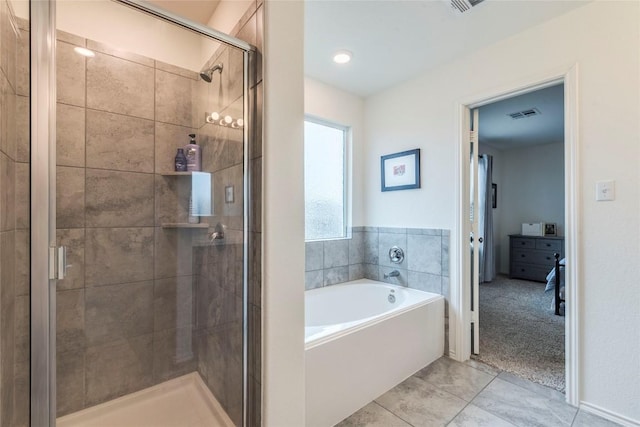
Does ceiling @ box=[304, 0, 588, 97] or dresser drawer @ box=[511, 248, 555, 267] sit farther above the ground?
ceiling @ box=[304, 0, 588, 97]

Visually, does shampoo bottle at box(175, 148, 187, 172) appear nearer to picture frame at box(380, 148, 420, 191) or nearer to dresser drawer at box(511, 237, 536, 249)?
picture frame at box(380, 148, 420, 191)

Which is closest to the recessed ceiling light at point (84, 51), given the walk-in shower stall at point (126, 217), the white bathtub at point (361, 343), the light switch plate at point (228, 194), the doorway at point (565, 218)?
the walk-in shower stall at point (126, 217)

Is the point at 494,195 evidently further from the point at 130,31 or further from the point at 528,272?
the point at 130,31

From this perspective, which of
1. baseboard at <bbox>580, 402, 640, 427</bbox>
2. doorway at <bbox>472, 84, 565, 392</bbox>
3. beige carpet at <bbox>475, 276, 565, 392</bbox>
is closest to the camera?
baseboard at <bbox>580, 402, 640, 427</bbox>

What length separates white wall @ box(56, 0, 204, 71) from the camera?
1.34 m

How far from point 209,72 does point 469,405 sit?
249cm

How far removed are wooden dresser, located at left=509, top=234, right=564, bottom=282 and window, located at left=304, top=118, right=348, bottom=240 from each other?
383 cm

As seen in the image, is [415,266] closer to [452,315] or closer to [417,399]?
[452,315]

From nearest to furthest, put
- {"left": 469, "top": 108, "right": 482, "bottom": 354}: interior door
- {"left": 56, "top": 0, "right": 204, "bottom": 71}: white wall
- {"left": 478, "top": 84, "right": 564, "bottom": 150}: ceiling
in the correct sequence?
{"left": 56, "top": 0, "right": 204, "bottom": 71}: white wall < {"left": 469, "top": 108, "right": 482, "bottom": 354}: interior door < {"left": 478, "top": 84, "right": 564, "bottom": 150}: ceiling

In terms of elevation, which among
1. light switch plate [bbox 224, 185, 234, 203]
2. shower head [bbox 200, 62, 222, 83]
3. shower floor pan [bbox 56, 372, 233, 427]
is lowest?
shower floor pan [bbox 56, 372, 233, 427]

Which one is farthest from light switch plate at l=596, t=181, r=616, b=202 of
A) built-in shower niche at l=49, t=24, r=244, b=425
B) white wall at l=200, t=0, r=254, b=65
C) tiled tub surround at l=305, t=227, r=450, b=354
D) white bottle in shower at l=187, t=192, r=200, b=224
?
white bottle in shower at l=187, t=192, r=200, b=224

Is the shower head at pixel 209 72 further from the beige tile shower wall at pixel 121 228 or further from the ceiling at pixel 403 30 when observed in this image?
the ceiling at pixel 403 30

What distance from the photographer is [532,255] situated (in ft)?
16.1

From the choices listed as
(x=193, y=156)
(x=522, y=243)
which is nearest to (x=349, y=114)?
(x=193, y=156)
